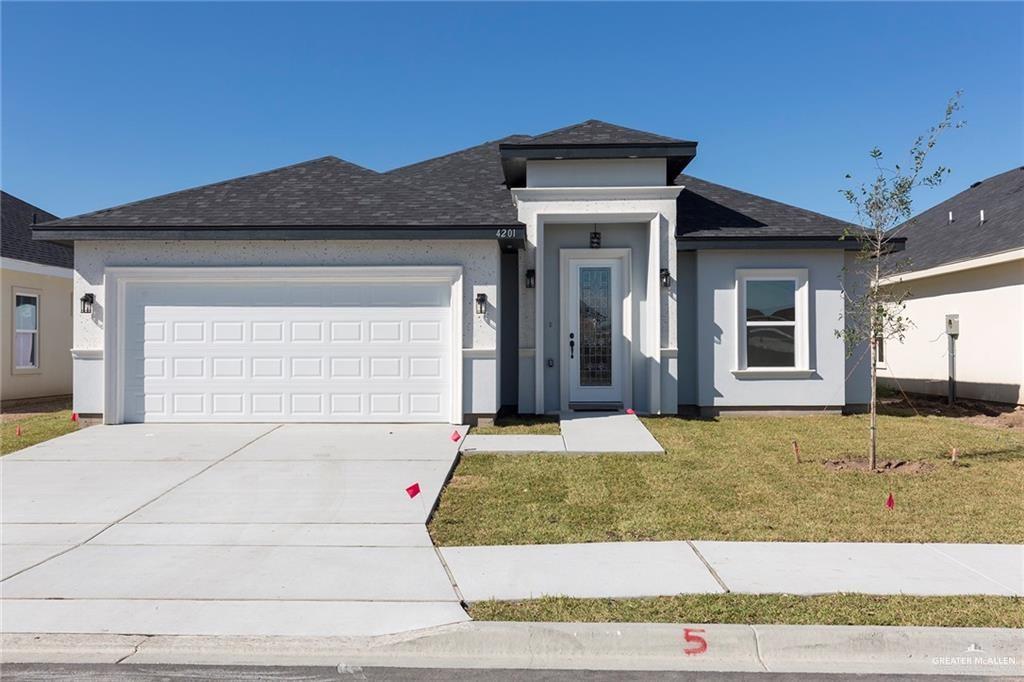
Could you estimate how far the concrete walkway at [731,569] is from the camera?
179 inches

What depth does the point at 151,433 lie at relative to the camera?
1028cm

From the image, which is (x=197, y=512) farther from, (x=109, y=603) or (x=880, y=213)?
(x=880, y=213)

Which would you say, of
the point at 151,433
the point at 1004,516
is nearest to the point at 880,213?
the point at 1004,516

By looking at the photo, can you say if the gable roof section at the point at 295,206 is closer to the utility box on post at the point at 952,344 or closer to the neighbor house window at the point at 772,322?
the neighbor house window at the point at 772,322

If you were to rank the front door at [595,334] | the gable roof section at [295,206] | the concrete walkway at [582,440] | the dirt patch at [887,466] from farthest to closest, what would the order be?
the front door at [595,334], the gable roof section at [295,206], the concrete walkway at [582,440], the dirt patch at [887,466]

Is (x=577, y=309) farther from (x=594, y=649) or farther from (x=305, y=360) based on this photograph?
(x=594, y=649)

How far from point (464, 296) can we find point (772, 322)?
5950 millimetres

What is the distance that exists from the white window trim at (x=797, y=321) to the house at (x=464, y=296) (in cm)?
4

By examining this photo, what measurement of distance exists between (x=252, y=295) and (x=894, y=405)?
13.6 metres

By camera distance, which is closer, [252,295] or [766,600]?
[766,600]

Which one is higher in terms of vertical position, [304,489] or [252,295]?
[252,295]

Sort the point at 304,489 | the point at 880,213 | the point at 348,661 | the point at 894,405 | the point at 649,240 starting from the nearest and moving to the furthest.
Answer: the point at 348,661 → the point at 304,489 → the point at 880,213 → the point at 649,240 → the point at 894,405

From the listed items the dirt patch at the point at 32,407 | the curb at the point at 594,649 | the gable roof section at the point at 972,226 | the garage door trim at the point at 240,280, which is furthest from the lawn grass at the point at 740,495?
the dirt patch at the point at 32,407

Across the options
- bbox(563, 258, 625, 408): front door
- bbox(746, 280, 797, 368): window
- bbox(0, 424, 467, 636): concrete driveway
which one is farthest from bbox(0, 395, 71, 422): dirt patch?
bbox(746, 280, 797, 368): window
